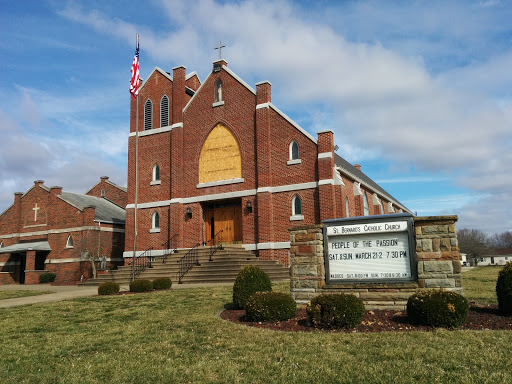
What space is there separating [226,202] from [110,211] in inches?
538

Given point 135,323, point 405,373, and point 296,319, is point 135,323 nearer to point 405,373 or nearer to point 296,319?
point 296,319

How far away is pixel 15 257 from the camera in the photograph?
3538cm

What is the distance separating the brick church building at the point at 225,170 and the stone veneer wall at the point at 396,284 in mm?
13961

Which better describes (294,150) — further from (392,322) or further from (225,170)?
(392,322)

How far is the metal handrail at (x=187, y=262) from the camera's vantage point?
23562mm

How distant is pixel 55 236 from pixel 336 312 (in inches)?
1193

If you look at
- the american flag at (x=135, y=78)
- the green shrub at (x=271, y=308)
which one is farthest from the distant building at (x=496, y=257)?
the green shrub at (x=271, y=308)

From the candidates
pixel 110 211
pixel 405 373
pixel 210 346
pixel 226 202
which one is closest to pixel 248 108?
pixel 226 202

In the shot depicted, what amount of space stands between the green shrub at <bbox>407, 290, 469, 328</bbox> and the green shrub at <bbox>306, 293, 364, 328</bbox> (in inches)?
41.2

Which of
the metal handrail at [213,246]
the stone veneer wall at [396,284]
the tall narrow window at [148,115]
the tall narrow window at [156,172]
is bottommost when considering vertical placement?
the stone veneer wall at [396,284]

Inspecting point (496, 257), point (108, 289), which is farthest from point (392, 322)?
point (496, 257)

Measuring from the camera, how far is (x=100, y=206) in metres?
37.5

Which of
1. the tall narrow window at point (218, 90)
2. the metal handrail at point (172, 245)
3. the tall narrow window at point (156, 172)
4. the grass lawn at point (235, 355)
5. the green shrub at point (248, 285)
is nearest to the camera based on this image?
the grass lawn at point (235, 355)

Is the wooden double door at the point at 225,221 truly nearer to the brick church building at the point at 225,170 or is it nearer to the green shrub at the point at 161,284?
the brick church building at the point at 225,170
